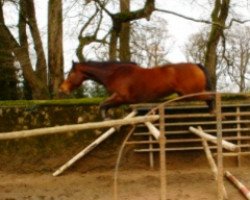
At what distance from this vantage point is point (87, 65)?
21.5 feet

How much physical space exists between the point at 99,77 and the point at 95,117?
430 cm

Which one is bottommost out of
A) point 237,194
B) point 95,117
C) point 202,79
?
point 237,194

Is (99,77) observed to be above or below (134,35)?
below

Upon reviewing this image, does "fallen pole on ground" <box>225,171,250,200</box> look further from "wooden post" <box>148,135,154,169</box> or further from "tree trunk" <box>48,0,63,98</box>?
"tree trunk" <box>48,0,63,98</box>

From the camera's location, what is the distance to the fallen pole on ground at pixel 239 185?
28.9 ft

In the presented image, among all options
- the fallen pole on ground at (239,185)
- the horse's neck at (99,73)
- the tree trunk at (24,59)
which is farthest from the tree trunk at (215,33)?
the horse's neck at (99,73)

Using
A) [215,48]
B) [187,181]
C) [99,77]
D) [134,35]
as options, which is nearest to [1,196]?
[187,181]

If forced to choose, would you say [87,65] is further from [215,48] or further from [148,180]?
[215,48]

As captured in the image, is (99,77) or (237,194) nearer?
(99,77)

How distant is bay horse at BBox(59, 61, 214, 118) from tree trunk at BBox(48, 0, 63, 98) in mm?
6096

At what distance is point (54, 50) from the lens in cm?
1321

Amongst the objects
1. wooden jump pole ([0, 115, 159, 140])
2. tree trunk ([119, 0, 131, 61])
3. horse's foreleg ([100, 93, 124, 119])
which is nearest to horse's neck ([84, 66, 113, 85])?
horse's foreleg ([100, 93, 124, 119])

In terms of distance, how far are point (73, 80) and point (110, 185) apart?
3998 mm

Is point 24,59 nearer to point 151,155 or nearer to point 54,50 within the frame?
point 54,50
